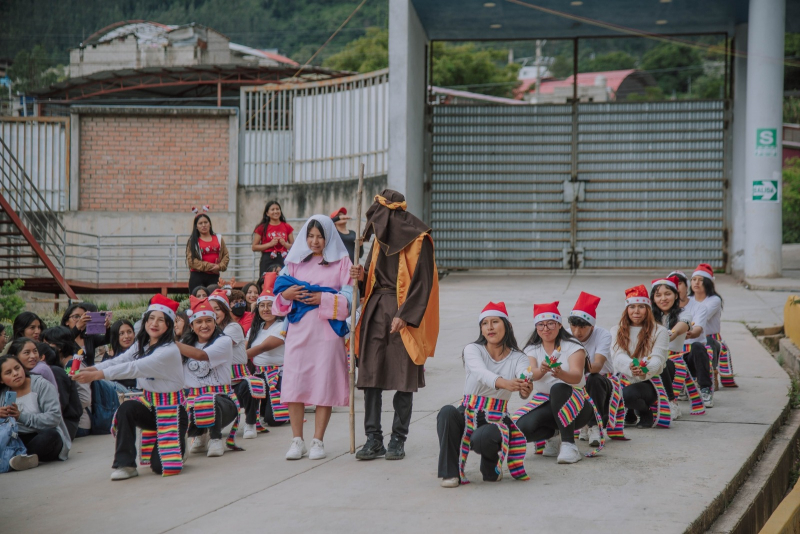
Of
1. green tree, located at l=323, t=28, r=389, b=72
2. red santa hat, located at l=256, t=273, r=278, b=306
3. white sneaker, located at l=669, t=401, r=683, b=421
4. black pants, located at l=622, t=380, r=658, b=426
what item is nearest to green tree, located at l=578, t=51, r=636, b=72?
green tree, located at l=323, t=28, r=389, b=72

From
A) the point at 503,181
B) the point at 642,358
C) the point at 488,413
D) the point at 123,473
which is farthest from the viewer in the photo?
the point at 503,181

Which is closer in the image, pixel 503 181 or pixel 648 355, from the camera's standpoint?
pixel 648 355

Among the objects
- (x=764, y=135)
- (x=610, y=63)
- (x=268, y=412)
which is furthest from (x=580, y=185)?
(x=610, y=63)

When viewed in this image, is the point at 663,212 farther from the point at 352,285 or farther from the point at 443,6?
the point at 352,285

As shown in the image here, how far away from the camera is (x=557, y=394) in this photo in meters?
5.92

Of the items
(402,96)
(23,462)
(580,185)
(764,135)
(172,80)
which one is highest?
(172,80)

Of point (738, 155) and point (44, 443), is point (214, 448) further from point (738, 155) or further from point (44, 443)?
point (738, 155)

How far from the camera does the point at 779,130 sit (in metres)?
15.4

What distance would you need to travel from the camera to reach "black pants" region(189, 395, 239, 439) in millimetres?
6605

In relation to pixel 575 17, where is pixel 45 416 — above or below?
below

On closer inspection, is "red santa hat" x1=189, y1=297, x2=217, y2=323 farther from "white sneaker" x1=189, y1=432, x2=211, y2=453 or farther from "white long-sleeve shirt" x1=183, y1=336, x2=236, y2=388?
"white sneaker" x1=189, y1=432, x2=211, y2=453

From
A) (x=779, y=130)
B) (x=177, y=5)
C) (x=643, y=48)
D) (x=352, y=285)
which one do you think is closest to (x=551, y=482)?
(x=352, y=285)

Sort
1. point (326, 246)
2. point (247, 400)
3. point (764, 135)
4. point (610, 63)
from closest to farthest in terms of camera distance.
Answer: point (326, 246), point (247, 400), point (764, 135), point (610, 63)

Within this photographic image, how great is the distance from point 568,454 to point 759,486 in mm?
1200
